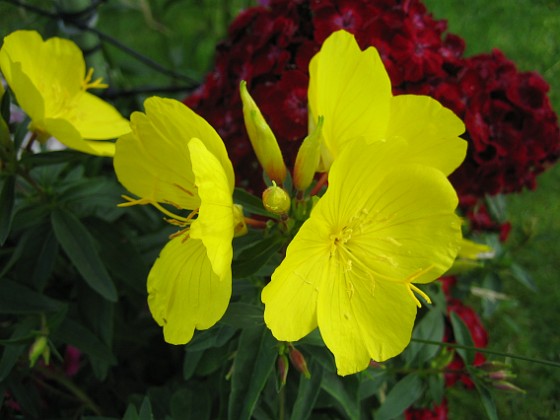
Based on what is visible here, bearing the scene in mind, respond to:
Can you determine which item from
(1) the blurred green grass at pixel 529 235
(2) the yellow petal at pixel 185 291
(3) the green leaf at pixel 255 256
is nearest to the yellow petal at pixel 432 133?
(3) the green leaf at pixel 255 256

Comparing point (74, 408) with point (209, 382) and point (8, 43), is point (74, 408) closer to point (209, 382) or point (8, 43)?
point (209, 382)

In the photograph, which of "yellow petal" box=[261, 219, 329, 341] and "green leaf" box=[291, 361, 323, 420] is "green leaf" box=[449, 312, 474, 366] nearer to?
"green leaf" box=[291, 361, 323, 420]

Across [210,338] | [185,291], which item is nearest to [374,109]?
[185,291]

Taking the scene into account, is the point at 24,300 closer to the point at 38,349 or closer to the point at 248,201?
the point at 38,349

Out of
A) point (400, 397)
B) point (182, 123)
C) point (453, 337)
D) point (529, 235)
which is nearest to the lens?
point (182, 123)

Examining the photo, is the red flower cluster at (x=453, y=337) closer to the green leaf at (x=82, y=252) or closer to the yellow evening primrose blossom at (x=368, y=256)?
the yellow evening primrose blossom at (x=368, y=256)

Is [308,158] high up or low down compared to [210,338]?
up

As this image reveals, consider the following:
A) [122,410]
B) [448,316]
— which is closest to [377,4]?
[448,316]
